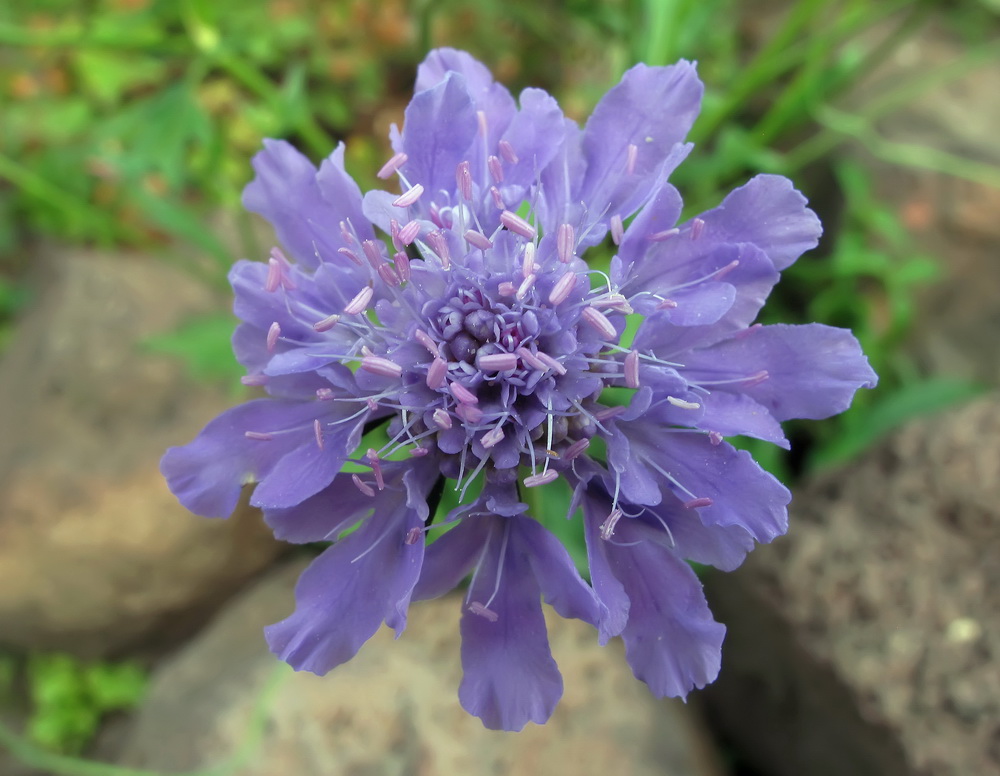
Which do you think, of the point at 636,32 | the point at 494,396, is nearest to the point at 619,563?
the point at 494,396

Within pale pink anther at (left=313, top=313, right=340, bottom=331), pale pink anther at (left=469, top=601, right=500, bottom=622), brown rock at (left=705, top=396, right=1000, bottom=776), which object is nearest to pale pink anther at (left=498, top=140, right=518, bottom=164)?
pale pink anther at (left=313, top=313, right=340, bottom=331)

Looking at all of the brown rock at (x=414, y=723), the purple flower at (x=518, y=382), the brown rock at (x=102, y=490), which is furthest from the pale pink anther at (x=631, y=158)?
the brown rock at (x=102, y=490)

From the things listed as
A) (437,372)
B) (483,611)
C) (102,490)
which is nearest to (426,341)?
(437,372)

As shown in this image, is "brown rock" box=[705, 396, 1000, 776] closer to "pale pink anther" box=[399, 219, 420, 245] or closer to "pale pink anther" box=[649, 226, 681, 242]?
"pale pink anther" box=[649, 226, 681, 242]

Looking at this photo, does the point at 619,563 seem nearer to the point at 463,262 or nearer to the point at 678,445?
the point at 678,445

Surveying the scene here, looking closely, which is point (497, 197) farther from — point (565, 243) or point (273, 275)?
point (273, 275)

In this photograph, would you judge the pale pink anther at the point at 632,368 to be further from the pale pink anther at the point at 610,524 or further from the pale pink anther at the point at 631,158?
the pale pink anther at the point at 631,158
